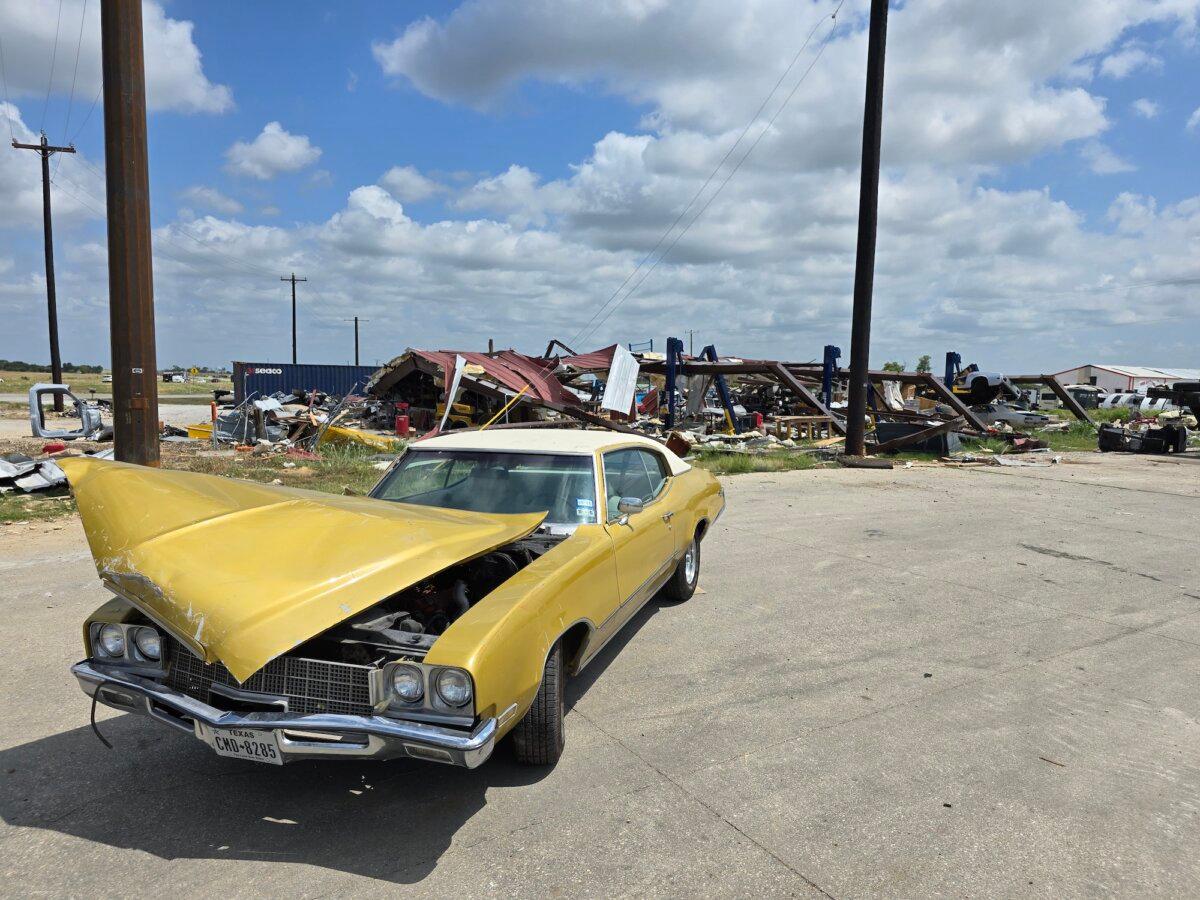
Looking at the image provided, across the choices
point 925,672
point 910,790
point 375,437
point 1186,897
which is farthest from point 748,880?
point 375,437

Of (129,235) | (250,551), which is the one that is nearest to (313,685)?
(250,551)

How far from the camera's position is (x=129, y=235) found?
8164 mm

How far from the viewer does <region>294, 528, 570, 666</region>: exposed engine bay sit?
2.98m

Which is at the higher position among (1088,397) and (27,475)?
(1088,397)

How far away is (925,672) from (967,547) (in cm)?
390

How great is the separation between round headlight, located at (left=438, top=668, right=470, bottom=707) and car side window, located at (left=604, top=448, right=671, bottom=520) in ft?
5.79

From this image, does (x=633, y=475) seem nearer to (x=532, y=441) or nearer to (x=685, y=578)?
(x=532, y=441)

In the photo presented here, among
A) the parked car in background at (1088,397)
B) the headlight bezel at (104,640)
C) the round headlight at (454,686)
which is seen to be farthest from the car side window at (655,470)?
the parked car in background at (1088,397)

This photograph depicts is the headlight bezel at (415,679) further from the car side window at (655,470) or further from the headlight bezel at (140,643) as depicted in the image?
the car side window at (655,470)

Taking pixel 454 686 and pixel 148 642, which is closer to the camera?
pixel 454 686

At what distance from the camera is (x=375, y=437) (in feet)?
55.1

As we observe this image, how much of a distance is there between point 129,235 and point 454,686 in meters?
7.70

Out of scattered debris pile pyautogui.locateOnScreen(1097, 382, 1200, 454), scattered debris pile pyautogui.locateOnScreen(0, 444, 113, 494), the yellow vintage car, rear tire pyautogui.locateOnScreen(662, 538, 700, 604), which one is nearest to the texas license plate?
the yellow vintage car

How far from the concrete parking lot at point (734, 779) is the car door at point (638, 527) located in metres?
0.47
